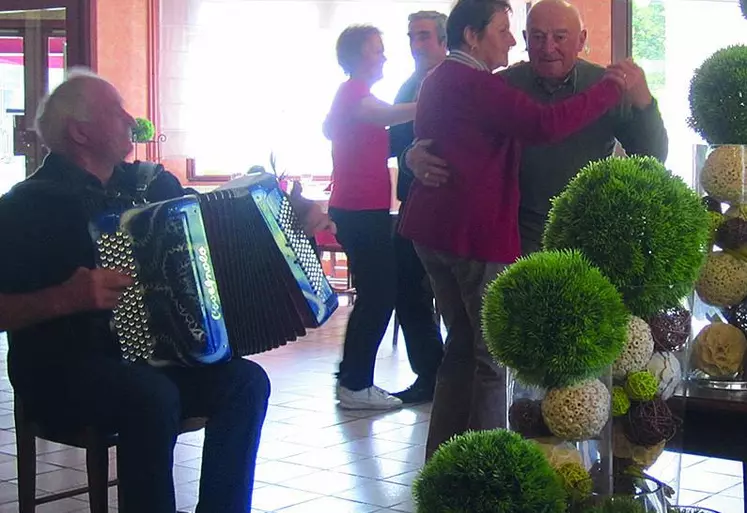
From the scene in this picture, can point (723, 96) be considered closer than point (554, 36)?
Yes

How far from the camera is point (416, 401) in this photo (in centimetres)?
445

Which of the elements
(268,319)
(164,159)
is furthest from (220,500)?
(164,159)

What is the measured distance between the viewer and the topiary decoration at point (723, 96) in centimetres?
154

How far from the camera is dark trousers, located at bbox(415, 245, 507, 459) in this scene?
2.93 metres

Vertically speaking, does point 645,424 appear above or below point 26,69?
below

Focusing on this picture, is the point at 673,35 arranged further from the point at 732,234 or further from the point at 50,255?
the point at 732,234

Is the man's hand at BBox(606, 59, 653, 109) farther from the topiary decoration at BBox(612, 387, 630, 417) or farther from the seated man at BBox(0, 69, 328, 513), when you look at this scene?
the topiary decoration at BBox(612, 387, 630, 417)

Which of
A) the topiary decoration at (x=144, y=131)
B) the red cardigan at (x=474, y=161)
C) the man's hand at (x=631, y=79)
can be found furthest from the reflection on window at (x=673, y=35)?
the man's hand at (x=631, y=79)

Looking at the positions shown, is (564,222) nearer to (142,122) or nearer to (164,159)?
(142,122)

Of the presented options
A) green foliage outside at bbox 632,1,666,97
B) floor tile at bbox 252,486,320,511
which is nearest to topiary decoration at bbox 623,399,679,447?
floor tile at bbox 252,486,320,511

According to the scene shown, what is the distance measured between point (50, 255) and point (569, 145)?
1.29 metres

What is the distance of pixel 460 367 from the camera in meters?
3.03

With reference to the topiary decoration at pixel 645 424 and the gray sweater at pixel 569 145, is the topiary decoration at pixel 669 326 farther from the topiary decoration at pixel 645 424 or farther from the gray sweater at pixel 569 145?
the gray sweater at pixel 569 145

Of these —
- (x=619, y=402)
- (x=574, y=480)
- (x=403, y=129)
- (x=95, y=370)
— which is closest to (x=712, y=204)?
(x=619, y=402)
